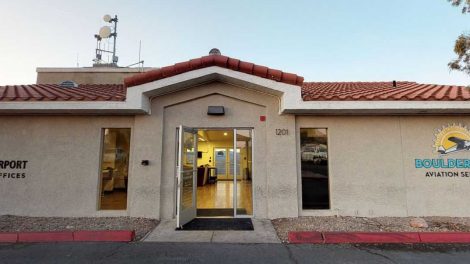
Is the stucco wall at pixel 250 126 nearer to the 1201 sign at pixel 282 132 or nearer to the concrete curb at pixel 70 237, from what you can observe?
the 1201 sign at pixel 282 132

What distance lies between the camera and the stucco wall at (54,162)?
745 cm

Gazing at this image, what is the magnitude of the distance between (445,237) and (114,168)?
8.41 meters

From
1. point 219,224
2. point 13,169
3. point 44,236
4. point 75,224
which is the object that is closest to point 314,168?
point 219,224

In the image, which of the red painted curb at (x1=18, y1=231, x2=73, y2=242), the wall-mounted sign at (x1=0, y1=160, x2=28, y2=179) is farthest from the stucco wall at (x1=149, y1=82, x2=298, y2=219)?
the wall-mounted sign at (x1=0, y1=160, x2=28, y2=179)

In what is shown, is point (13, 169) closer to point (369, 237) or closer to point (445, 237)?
point (369, 237)

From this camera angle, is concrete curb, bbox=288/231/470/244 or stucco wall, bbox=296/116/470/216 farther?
stucco wall, bbox=296/116/470/216

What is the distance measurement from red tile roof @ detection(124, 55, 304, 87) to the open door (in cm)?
158

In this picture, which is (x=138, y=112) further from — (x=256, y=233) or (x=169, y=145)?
(x=256, y=233)

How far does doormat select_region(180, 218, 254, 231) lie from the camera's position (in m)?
6.44

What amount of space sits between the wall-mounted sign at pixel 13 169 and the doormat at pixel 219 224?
514 cm

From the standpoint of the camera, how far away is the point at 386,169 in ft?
24.5

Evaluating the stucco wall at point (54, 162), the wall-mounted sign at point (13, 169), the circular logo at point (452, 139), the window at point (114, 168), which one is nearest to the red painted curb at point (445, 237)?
the circular logo at point (452, 139)

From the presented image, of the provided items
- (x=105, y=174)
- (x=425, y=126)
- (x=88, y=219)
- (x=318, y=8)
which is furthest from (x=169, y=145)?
(x=318, y=8)

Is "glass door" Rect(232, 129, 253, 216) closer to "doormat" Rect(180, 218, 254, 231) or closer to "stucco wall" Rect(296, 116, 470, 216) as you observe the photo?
"doormat" Rect(180, 218, 254, 231)
